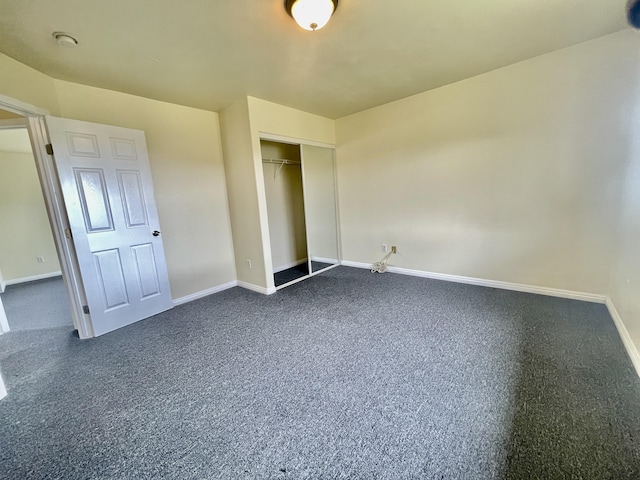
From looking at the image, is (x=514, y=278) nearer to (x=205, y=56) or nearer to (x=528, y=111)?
(x=528, y=111)

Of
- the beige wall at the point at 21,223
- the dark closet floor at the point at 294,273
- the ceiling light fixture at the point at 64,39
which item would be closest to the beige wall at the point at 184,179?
the dark closet floor at the point at 294,273

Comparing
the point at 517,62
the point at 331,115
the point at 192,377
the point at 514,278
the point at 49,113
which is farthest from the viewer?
the point at 331,115

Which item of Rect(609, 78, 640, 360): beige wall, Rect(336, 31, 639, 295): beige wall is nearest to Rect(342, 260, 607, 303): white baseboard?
Rect(336, 31, 639, 295): beige wall

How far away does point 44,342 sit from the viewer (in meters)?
2.50

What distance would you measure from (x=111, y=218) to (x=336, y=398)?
2.77 metres

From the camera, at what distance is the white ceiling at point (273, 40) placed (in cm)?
168

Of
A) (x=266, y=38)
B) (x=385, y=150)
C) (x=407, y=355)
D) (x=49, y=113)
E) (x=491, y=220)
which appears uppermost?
(x=266, y=38)

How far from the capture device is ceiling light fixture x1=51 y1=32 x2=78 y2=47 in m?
1.80

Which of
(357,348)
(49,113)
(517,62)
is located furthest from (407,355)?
(49,113)

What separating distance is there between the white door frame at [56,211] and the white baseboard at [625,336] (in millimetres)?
4496

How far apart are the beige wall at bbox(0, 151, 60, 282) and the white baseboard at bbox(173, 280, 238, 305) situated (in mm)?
3501

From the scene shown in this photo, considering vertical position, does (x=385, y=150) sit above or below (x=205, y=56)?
below

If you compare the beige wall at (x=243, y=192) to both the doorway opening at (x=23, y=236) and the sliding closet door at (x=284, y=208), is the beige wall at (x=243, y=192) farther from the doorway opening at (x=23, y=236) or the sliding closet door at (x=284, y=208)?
the doorway opening at (x=23, y=236)

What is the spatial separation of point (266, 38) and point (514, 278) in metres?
3.56
